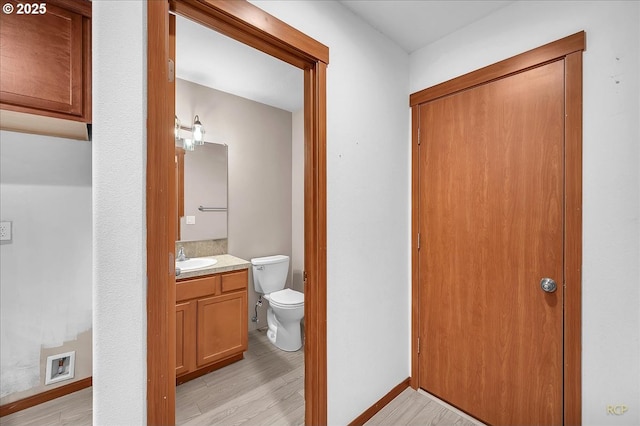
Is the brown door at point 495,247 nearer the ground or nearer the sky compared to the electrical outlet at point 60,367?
nearer the sky

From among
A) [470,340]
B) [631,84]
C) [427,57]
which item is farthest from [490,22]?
[470,340]

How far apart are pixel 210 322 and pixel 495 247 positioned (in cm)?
209

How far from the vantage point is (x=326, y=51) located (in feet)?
4.76

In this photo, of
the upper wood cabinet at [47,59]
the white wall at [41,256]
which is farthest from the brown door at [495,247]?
the white wall at [41,256]

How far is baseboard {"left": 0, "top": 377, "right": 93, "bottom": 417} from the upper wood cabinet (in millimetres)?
1760

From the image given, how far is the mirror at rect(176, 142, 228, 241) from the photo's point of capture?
250 cm

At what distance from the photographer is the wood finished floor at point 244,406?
1675 mm

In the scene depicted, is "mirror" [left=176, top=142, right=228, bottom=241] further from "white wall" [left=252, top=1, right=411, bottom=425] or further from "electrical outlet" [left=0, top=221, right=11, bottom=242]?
"white wall" [left=252, top=1, right=411, bottom=425]

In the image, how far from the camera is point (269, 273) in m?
2.83

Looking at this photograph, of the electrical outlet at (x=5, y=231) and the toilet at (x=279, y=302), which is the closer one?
the electrical outlet at (x=5, y=231)

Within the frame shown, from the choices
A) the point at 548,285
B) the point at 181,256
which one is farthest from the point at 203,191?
the point at 548,285

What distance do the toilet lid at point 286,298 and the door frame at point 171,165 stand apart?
106cm

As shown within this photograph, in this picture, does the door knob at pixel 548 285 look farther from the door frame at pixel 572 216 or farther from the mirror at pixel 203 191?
the mirror at pixel 203 191

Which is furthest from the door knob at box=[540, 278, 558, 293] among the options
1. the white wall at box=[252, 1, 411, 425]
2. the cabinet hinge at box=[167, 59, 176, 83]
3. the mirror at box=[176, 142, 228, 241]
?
the mirror at box=[176, 142, 228, 241]
